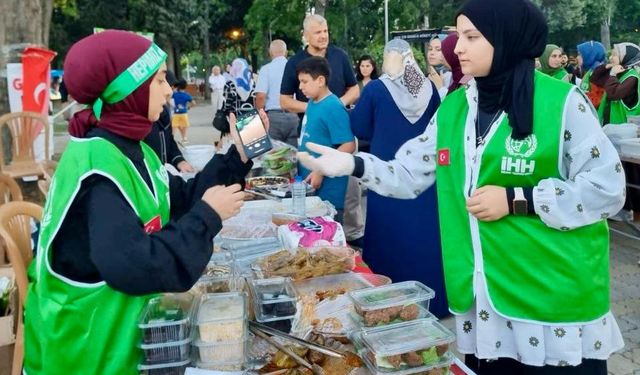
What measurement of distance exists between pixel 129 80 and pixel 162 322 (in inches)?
26.3

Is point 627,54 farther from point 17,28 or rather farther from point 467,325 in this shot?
point 17,28

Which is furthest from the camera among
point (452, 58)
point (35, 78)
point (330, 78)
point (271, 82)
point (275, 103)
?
point (271, 82)

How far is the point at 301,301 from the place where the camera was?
1934 millimetres

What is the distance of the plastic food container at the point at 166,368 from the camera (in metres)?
1.48

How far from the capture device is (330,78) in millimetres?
5016

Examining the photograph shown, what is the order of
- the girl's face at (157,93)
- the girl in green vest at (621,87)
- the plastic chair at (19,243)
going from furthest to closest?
1. the girl in green vest at (621,87)
2. the plastic chair at (19,243)
3. the girl's face at (157,93)

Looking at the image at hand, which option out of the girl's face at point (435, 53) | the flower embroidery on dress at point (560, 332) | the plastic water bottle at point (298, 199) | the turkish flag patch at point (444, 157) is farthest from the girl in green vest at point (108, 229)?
the girl's face at point (435, 53)

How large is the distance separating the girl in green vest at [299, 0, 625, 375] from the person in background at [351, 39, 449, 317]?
5.36 ft

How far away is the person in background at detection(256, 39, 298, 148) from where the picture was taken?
5751mm

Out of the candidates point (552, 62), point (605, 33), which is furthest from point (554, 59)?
point (605, 33)

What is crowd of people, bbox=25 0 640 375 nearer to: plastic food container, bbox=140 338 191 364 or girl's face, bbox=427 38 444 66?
plastic food container, bbox=140 338 191 364

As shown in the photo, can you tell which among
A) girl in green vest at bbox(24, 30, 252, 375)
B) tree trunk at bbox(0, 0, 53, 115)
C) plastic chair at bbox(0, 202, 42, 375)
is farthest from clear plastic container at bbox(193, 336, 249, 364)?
tree trunk at bbox(0, 0, 53, 115)

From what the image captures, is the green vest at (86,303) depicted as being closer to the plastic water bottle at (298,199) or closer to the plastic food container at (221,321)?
the plastic food container at (221,321)

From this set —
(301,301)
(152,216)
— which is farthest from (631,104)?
(152,216)
